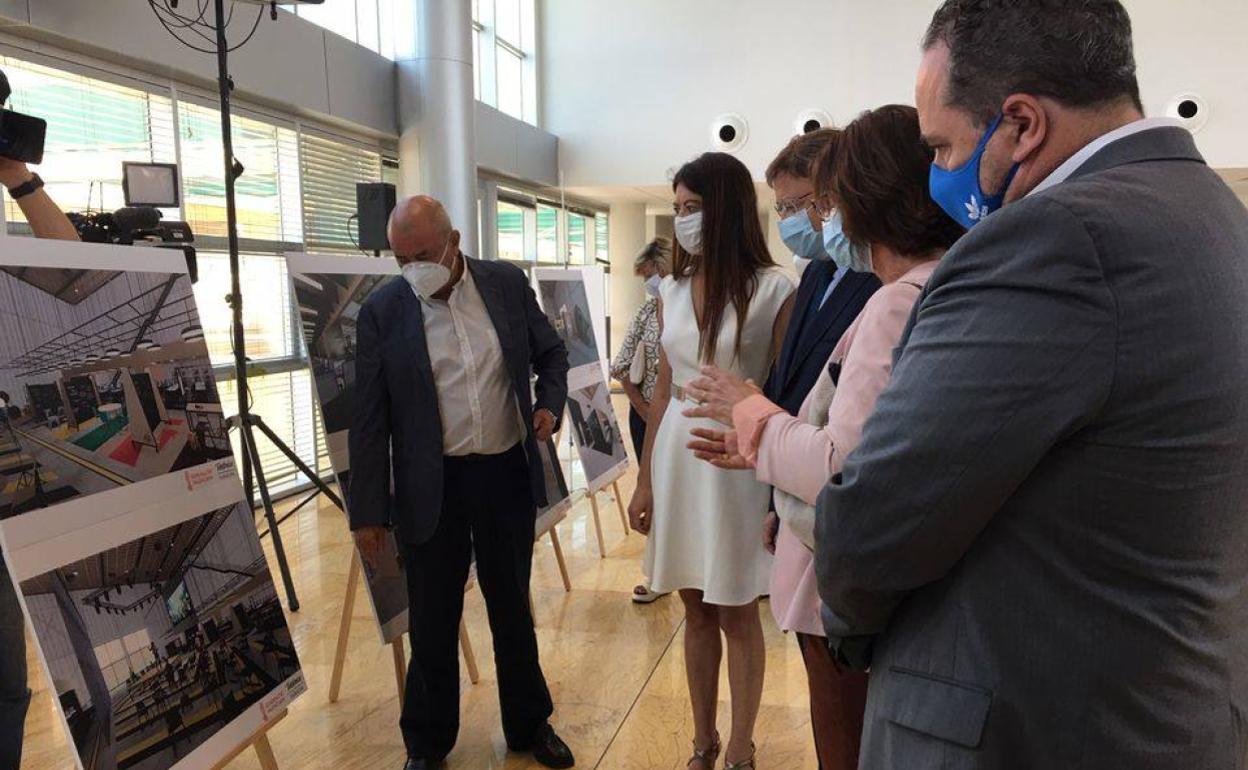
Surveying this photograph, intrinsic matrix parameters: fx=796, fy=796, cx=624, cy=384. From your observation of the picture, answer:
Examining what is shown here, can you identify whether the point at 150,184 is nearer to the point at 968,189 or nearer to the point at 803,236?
the point at 803,236

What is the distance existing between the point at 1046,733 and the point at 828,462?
0.39m

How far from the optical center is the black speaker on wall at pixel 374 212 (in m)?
3.97

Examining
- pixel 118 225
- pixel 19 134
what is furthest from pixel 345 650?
pixel 19 134

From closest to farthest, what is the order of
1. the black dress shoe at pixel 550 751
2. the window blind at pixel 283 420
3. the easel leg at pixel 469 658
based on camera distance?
the black dress shoe at pixel 550 751 < the easel leg at pixel 469 658 < the window blind at pixel 283 420

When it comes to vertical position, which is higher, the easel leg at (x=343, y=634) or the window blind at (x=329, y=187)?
the window blind at (x=329, y=187)

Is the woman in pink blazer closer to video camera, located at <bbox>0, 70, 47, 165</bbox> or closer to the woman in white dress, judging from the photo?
the woman in white dress

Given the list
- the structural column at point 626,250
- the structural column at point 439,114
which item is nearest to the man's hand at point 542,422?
the structural column at point 439,114

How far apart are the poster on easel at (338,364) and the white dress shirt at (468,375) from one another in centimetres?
46

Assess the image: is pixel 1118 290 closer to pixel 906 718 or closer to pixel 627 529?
pixel 906 718

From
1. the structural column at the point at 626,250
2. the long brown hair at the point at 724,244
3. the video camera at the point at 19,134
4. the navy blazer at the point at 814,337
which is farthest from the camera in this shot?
the structural column at the point at 626,250

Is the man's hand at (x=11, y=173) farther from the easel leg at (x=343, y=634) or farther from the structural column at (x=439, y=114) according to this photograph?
the structural column at (x=439, y=114)

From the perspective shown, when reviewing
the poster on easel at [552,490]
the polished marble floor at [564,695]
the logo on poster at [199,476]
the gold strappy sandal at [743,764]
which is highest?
the logo on poster at [199,476]

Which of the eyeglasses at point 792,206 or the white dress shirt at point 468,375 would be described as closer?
the eyeglasses at point 792,206

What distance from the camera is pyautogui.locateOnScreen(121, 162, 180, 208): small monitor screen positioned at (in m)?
2.62
